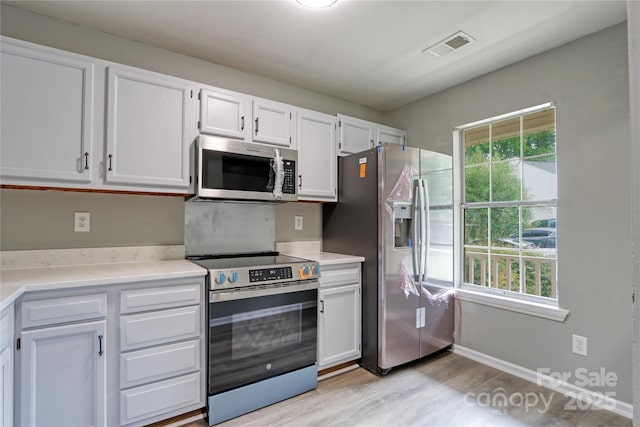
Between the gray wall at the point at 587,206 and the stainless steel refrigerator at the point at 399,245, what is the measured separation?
59 centimetres

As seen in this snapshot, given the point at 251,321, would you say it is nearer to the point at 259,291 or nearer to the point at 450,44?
the point at 259,291

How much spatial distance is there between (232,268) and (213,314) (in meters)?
0.30

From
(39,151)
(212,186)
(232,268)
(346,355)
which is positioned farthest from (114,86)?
(346,355)

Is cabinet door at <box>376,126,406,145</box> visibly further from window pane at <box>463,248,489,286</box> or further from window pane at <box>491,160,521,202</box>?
window pane at <box>463,248,489,286</box>

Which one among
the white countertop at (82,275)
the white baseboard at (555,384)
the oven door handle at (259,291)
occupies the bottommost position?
the white baseboard at (555,384)

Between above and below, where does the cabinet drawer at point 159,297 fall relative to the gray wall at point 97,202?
below

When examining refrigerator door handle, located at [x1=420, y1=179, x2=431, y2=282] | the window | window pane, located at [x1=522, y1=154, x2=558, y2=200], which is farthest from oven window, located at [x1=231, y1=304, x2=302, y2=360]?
window pane, located at [x1=522, y1=154, x2=558, y2=200]

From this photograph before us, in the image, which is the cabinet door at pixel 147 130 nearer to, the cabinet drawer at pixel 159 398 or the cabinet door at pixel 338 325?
the cabinet drawer at pixel 159 398

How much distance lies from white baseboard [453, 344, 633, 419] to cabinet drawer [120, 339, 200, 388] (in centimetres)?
234

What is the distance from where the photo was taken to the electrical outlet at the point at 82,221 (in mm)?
2184

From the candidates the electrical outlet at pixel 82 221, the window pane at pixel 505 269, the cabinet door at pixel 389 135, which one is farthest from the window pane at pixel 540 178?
the electrical outlet at pixel 82 221

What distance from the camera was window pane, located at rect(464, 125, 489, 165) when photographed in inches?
119

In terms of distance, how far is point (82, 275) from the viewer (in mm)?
1800

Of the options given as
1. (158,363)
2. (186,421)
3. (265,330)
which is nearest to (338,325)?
(265,330)
